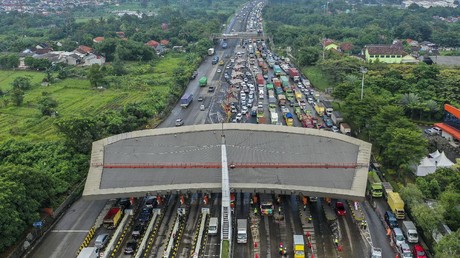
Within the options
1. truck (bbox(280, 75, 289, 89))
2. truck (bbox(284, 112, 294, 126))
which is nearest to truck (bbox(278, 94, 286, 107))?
truck (bbox(284, 112, 294, 126))

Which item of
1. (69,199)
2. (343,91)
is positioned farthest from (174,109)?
(69,199)

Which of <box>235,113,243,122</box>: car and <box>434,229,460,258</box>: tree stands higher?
<box>434,229,460,258</box>: tree

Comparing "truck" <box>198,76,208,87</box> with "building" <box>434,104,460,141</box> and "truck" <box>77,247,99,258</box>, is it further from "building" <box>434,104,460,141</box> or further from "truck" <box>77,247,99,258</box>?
"truck" <box>77,247,99,258</box>

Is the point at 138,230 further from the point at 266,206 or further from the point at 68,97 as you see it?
the point at 68,97

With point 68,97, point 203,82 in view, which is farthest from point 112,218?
point 203,82

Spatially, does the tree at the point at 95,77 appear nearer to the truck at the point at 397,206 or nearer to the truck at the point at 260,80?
the truck at the point at 260,80
